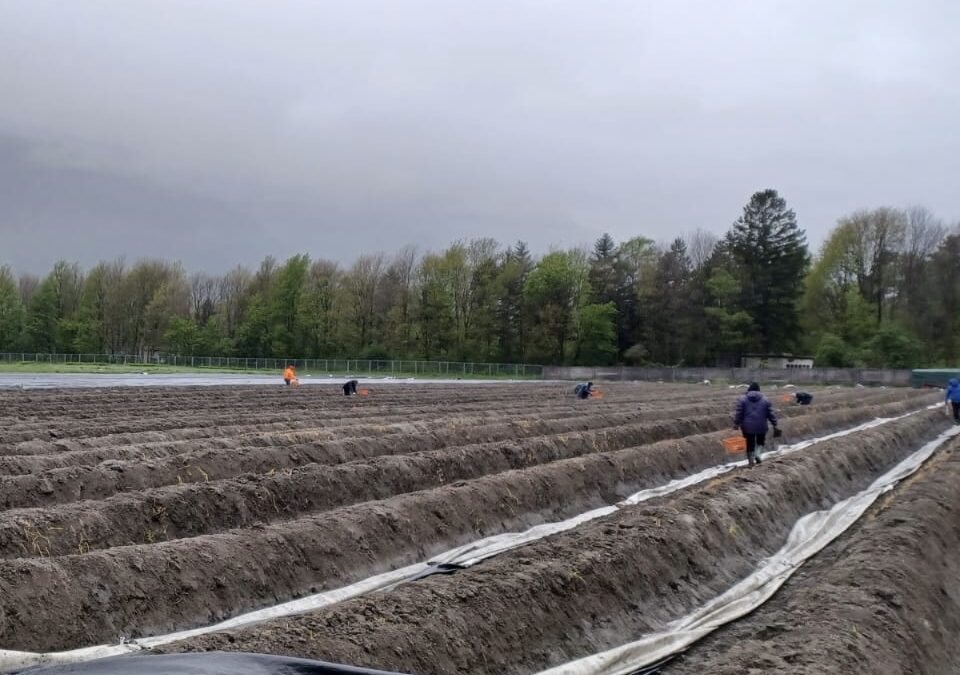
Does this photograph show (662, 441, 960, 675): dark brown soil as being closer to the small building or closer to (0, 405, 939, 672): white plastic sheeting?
(0, 405, 939, 672): white plastic sheeting

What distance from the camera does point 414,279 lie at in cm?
8569

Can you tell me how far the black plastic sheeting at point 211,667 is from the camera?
282 centimetres

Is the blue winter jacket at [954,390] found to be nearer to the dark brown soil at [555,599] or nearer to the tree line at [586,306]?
the dark brown soil at [555,599]

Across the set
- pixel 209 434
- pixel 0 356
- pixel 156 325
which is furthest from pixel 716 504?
pixel 156 325

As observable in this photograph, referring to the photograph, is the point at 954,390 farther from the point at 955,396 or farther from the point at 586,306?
the point at 586,306

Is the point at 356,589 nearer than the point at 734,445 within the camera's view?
Yes

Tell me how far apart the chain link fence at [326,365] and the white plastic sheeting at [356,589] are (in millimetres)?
57932

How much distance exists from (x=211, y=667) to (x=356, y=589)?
15.2ft

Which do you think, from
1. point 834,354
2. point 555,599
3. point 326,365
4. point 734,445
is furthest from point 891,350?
point 555,599

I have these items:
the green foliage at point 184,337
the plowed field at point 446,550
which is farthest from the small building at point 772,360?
the green foliage at point 184,337

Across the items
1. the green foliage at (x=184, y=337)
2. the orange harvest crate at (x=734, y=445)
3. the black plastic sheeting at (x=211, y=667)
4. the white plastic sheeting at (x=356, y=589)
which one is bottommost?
the white plastic sheeting at (x=356, y=589)

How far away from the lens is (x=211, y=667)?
2885 mm

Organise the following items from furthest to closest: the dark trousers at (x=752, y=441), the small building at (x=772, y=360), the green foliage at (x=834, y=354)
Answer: the small building at (x=772, y=360) → the green foliage at (x=834, y=354) → the dark trousers at (x=752, y=441)

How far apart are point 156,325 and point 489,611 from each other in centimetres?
9408
